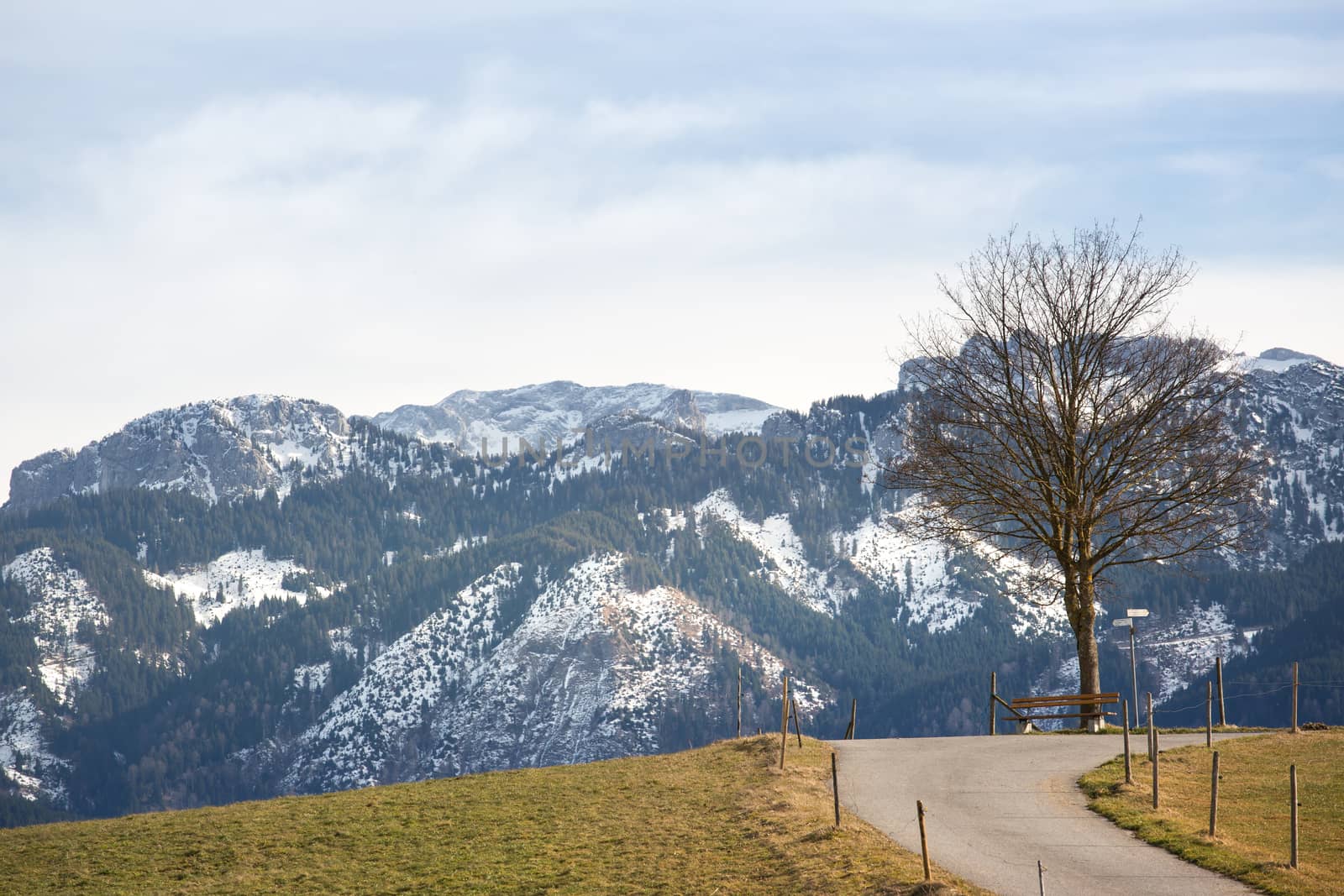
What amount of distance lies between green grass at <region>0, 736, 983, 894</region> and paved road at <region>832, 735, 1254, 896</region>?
1.15 metres

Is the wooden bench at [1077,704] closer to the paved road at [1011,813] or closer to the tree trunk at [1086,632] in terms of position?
the tree trunk at [1086,632]

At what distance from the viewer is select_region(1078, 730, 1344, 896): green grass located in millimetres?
24188

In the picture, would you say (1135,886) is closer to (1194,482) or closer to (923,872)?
(923,872)

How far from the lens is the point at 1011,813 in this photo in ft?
98.1

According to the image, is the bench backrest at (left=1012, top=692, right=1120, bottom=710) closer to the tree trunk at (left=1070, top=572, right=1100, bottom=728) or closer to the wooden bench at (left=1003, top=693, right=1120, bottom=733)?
the wooden bench at (left=1003, top=693, right=1120, bottom=733)

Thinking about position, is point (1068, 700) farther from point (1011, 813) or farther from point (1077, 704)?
point (1011, 813)

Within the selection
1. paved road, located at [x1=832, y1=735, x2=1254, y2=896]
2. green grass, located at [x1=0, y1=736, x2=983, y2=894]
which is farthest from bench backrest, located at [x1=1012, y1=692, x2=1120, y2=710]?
green grass, located at [x1=0, y1=736, x2=983, y2=894]

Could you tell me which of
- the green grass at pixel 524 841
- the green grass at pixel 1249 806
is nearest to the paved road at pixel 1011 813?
the green grass at pixel 1249 806

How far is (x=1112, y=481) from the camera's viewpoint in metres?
45.1

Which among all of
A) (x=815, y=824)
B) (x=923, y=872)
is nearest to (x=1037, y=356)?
(x=815, y=824)

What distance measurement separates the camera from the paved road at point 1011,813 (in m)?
24.2

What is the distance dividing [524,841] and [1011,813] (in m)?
11.4

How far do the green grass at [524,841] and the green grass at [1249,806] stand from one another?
562cm

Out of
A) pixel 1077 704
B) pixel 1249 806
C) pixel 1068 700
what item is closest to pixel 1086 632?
pixel 1077 704
